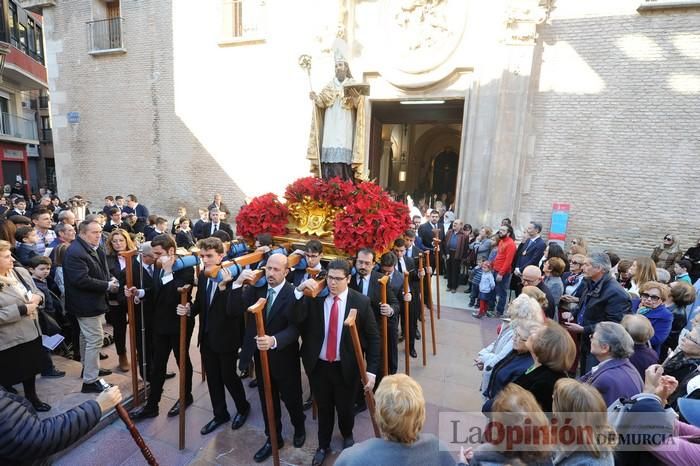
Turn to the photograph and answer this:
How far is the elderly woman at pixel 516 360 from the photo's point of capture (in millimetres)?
2576

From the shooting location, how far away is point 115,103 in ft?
46.6

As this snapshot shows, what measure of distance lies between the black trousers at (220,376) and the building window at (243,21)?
1124 cm

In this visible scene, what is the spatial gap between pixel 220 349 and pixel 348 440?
1496mm

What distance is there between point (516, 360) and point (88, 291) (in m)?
4.29

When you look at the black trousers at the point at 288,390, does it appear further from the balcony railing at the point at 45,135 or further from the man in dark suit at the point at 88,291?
the balcony railing at the point at 45,135

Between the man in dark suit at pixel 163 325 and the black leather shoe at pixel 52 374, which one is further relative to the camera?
the black leather shoe at pixel 52 374

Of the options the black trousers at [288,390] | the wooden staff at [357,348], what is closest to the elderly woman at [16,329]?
the black trousers at [288,390]

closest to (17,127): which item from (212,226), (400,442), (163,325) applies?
(212,226)

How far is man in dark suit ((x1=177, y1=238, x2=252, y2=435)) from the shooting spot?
11.7 feet

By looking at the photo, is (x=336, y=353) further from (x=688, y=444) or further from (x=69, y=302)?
(x=69, y=302)

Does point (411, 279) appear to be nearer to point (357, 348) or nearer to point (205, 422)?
point (357, 348)

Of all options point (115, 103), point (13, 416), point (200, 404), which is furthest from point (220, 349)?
point (115, 103)

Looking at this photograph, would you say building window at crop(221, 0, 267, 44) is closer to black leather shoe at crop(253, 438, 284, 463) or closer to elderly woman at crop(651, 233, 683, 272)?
black leather shoe at crop(253, 438, 284, 463)

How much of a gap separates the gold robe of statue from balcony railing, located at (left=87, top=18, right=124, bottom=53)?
13.1m
